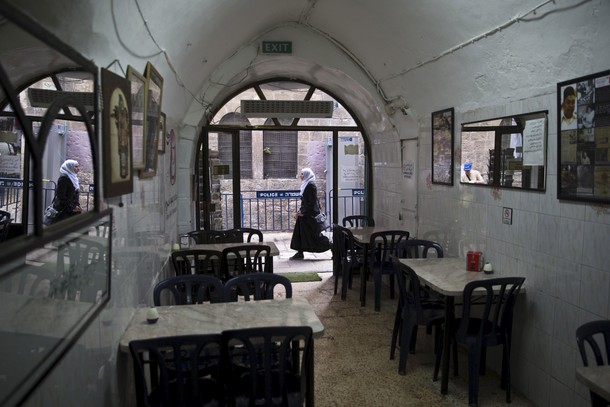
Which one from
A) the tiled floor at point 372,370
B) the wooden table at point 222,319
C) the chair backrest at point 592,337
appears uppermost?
the chair backrest at point 592,337

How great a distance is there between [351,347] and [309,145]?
774cm

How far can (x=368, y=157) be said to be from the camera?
752cm

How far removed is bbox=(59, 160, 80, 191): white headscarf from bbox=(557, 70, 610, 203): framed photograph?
2.78 m

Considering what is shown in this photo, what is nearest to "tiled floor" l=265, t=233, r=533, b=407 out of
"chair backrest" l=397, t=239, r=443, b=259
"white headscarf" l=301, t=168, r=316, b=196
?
"chair backrest" l=397, t=239, r=443, b=259

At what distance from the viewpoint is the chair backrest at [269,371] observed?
242cm

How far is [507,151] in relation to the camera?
388 centimetres

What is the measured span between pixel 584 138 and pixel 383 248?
9.75 feet

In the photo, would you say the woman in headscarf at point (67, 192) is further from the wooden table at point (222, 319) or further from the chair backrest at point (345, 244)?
the chair backrest at point (345, 244)

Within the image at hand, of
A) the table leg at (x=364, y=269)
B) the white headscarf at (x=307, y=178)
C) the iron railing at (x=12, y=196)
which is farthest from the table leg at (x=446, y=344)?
the white headscarf at (x=307, y=178)

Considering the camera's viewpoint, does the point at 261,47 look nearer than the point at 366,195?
Yes

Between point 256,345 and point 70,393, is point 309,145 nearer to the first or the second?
point 256,345

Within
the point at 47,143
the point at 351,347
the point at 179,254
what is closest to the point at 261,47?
the point at 179,254

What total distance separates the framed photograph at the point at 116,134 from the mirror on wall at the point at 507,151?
2.71 meters

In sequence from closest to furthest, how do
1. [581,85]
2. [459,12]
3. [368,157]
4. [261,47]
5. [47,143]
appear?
[47,143] < [581,85] < [459,12] < [261,47] < [368,157]
